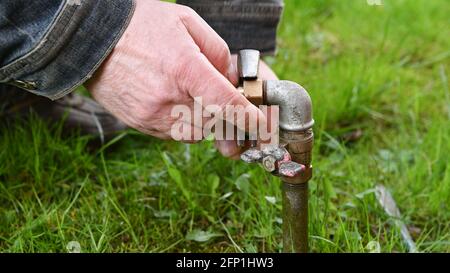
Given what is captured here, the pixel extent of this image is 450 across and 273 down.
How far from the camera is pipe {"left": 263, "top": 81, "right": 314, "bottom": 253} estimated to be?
121cm

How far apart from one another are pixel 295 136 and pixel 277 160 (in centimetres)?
6

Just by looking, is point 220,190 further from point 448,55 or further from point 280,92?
point 448,55

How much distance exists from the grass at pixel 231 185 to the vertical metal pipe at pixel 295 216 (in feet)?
0.31

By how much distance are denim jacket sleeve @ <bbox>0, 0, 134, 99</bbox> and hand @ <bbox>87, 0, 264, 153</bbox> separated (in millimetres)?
30

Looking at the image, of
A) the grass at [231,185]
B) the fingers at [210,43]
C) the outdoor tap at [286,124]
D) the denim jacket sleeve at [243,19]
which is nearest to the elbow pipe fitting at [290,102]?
the outdoor tap at [286,124]

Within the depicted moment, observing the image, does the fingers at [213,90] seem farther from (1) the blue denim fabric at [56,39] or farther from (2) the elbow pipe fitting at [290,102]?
(1) the blue denim fabric at [56,39]

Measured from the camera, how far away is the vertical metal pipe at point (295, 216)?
4.18 ft

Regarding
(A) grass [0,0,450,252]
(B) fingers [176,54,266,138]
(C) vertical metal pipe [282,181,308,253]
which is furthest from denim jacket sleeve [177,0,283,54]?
(C) vertical metal pipe [282,181,308,253]

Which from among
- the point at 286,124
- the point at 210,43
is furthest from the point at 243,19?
the point at 286,124

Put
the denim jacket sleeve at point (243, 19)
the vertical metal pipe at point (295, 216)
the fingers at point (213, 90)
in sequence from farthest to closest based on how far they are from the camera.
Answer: the denim jacket sleeve at point (243, 19) → the vertical metal pipe at point (295, 216) → the fingers at point (213, 90)

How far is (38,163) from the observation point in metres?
1.65

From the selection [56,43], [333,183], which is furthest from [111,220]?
[333,183]

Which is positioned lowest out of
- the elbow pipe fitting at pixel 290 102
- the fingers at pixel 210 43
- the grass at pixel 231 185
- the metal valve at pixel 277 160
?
the grass at pixel 231 185

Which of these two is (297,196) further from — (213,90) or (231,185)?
(231,185)
